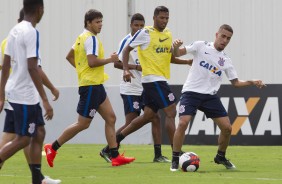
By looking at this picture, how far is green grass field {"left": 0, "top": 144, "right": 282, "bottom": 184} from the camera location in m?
12.0

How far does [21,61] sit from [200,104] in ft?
12.9

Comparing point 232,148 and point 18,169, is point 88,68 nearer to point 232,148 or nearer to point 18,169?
point 18,169

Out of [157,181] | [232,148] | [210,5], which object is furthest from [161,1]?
[157,181]

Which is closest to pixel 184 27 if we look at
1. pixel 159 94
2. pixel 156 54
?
pixel 156 54

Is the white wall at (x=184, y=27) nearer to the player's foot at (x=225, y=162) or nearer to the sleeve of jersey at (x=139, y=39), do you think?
the sleeve of jersey at (x=139, y=39)

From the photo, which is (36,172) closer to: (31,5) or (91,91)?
(31,5)

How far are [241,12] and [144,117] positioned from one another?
9.01 metres

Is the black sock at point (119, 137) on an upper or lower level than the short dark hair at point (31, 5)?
lower

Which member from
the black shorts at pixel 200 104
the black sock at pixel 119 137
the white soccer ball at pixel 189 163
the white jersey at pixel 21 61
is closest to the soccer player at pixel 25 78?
the white jersey at pixel 21 61

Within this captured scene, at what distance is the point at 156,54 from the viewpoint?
14.7 meters

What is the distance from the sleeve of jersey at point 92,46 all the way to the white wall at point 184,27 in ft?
32.2

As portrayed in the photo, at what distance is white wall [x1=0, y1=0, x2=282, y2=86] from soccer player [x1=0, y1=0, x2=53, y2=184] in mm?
13742

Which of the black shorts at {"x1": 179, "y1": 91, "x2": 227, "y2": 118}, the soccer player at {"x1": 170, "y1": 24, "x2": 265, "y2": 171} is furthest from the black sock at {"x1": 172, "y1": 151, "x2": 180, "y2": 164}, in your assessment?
the black shorts at {"x1": 179, "y1": 91, "x2": 227, "y2": 118}

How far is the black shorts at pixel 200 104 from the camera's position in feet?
44.1
